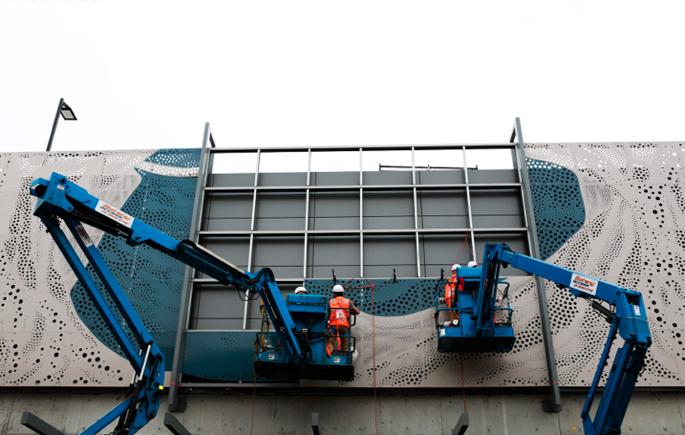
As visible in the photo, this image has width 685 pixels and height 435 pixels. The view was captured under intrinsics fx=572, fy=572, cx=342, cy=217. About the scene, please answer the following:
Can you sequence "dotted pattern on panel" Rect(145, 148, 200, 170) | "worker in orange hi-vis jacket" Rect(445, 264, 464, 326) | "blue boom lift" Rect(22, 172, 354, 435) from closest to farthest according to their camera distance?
"blue boom lift" Rect(22, 172, 354, 435), "worker in orange hi-vis jacket" Rect(445, 264, 464, 326), "dotted pattern on panel" Rect(145, 148, 200, 170)

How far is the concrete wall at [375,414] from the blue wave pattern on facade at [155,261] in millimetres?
1796

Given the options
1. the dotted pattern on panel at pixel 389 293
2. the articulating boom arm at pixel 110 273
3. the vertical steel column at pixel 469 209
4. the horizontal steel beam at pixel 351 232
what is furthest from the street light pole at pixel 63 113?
the vertical steel column at pixel 469 209

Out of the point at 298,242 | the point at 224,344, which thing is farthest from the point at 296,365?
the point at 298,242

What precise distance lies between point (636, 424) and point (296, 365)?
9037 mm

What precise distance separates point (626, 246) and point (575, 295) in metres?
5.97

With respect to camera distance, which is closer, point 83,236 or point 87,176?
point 83,236

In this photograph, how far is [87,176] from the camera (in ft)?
62.3

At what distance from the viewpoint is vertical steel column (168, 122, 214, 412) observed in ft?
50.5

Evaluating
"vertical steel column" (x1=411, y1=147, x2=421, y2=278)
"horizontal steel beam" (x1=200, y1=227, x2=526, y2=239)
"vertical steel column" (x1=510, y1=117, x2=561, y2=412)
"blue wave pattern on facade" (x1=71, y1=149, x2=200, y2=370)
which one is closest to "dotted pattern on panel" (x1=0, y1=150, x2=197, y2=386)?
"blue wave pattern on facade" (x1=71, y1=149, x2=200, y2=370)

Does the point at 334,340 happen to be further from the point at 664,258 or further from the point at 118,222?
the point at 664,258

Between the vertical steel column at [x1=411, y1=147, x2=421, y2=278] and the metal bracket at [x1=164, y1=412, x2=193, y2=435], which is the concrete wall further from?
the vertical steel column at [x1=411, y1=147, x2=421, y2=278]

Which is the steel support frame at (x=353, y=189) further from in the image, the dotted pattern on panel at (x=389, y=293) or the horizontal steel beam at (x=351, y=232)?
the dotted pattern on panel at (x=389, y=293)

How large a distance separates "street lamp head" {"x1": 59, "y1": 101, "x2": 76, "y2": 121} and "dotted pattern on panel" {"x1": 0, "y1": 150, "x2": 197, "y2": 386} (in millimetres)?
1860

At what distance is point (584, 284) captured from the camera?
11.9 meters
